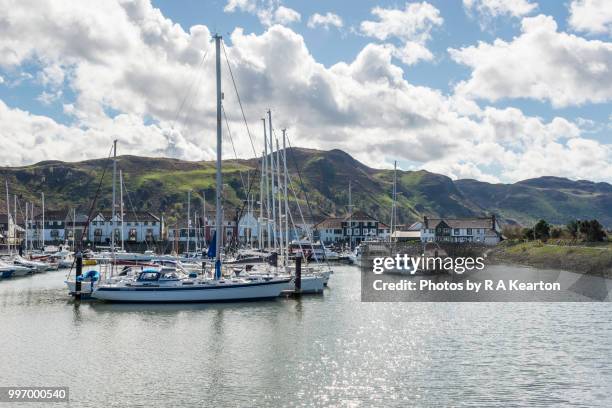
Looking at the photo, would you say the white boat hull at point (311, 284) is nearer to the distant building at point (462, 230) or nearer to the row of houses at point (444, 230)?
the row of houses at point (444, 230)

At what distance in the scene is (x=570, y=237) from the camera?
124 metres

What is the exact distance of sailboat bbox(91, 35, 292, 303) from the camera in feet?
185

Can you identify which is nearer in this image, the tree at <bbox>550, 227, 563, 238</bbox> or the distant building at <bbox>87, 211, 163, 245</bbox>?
the tree at <bbox>550, 227, 563, 238</bbox>

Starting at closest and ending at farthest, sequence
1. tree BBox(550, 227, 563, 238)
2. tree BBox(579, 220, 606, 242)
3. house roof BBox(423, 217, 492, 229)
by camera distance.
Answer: tree BBox(579, 220, 606, 242) → tree BBox(550, 227, 563, 238) → house roof BBox(423, 217, 492, 229)

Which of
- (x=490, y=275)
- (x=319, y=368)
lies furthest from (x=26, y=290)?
(x=490, y=275)

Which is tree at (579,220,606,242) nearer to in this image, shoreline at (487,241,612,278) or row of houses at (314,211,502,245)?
shoreline at (487,241,612,278)

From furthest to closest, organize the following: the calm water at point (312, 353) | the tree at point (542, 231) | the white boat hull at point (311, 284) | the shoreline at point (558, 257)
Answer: the tree at point (542, 231) → the shoreline at point (558, 257) → the white boat hull at point (311, 284) → the calm water at point (312, 353)

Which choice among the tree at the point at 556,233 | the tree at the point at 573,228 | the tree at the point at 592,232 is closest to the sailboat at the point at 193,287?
the tree at the point at 592,232

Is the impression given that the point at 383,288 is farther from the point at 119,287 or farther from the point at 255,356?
the point at 255,356

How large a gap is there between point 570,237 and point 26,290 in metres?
102

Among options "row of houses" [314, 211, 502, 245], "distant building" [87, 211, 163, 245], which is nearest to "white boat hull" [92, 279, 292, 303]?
"row of houses" [314, 211, 502, 245]

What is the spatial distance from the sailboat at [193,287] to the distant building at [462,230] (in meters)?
130

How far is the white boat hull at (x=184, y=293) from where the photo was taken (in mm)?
56344

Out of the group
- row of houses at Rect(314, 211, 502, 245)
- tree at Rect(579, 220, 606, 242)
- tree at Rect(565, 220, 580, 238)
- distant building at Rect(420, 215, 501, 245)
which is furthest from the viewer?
row of houses at Rect(314, 211, 502, 245)
